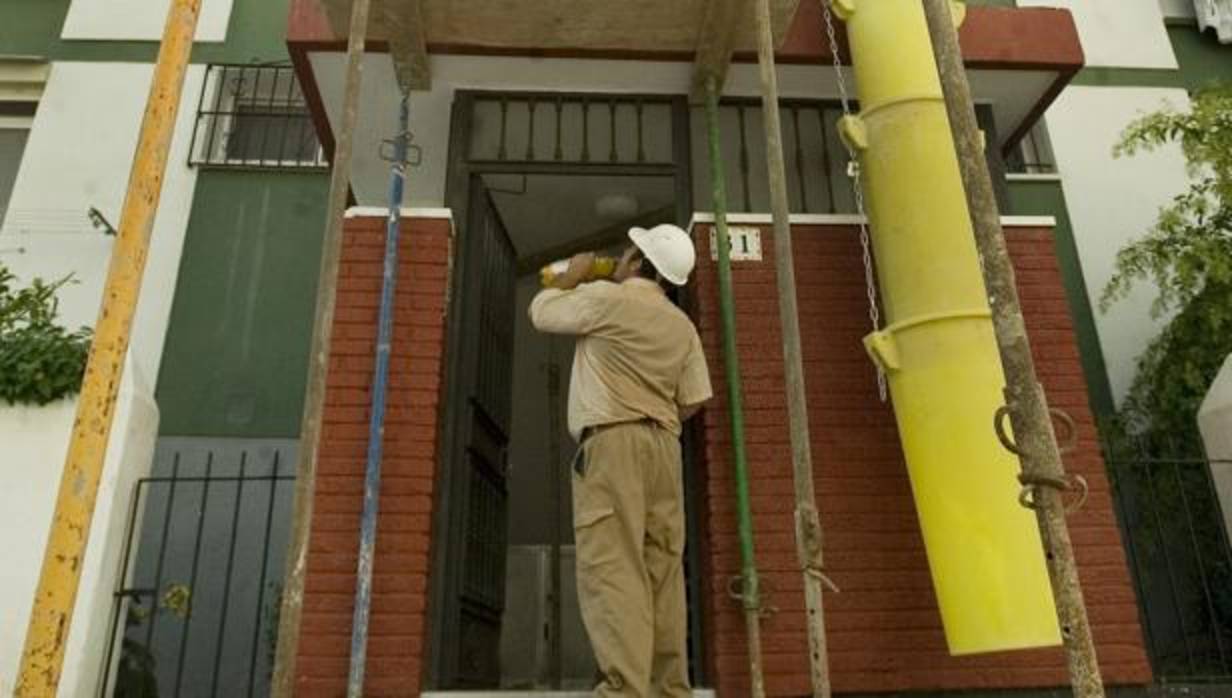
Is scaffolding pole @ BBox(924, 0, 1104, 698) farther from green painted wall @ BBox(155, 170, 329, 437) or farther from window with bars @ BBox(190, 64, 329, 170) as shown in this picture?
window with bars @ BBox(190, 64, 329, 170)

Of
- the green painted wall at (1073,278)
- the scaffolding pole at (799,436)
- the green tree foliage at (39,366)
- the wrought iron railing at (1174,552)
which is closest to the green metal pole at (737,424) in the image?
the scaffolding pole at (799,436)

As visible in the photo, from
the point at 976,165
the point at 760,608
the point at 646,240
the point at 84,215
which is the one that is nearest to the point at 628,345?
the point at 646,240

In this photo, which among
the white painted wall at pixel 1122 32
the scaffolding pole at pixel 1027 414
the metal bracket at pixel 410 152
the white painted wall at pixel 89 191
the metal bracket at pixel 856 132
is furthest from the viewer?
the white painted wall at pixel 1122 32

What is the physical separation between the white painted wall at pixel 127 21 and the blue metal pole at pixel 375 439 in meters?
5.92

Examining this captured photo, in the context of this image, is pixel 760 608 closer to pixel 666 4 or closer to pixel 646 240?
pixel 646 240

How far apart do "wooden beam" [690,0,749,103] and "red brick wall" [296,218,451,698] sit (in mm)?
1820

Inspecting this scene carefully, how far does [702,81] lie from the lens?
220 inches

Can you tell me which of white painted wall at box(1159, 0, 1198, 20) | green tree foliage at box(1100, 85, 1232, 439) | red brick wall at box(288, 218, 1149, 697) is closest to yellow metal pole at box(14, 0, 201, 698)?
red brick wall at box(288, 218, 1149, 697)

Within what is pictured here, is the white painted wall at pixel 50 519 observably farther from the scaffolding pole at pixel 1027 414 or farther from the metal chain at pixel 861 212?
the scaffolding pole at pixel 1027 414

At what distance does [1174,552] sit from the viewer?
7.03 m

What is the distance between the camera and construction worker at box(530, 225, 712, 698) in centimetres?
363

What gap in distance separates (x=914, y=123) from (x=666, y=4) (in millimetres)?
1531

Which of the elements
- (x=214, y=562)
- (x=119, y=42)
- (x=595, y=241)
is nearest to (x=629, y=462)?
(x=595, y=241)

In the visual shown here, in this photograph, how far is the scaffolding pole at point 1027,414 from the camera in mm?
2326
